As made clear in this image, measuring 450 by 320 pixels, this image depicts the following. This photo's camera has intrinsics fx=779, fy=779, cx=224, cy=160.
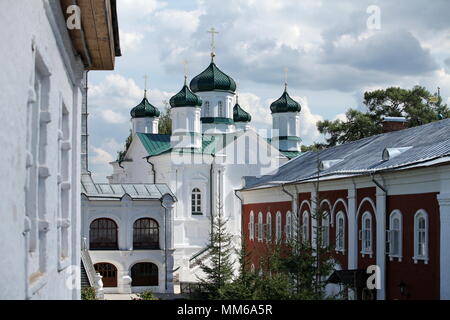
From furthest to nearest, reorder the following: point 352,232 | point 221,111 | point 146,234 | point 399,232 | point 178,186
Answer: point 221,111
point 178,186
point 146,234
point 352,232
point 399,232

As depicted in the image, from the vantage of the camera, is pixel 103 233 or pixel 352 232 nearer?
A: pixel 352 232

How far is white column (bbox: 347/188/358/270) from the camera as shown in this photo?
76.2 ft

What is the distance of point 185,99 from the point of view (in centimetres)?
4509

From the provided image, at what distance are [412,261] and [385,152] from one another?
3.97m

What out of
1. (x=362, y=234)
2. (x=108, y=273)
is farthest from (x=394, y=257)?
(x=108, y=273)

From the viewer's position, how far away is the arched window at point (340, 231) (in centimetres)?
2456

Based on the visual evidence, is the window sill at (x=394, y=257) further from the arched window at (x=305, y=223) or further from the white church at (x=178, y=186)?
the white church at (x=178, y=186)

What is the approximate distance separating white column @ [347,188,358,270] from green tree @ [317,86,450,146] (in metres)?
30.2

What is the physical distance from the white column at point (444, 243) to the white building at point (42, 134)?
431 inches

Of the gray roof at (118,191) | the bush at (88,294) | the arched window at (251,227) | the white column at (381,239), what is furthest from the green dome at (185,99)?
the white column at (381,239)

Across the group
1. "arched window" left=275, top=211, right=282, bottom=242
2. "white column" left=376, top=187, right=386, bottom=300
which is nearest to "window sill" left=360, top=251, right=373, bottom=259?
"white column" left=376, top=187, right=386, bottom=300

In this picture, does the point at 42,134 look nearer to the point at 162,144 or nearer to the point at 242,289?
the point at 242,289
